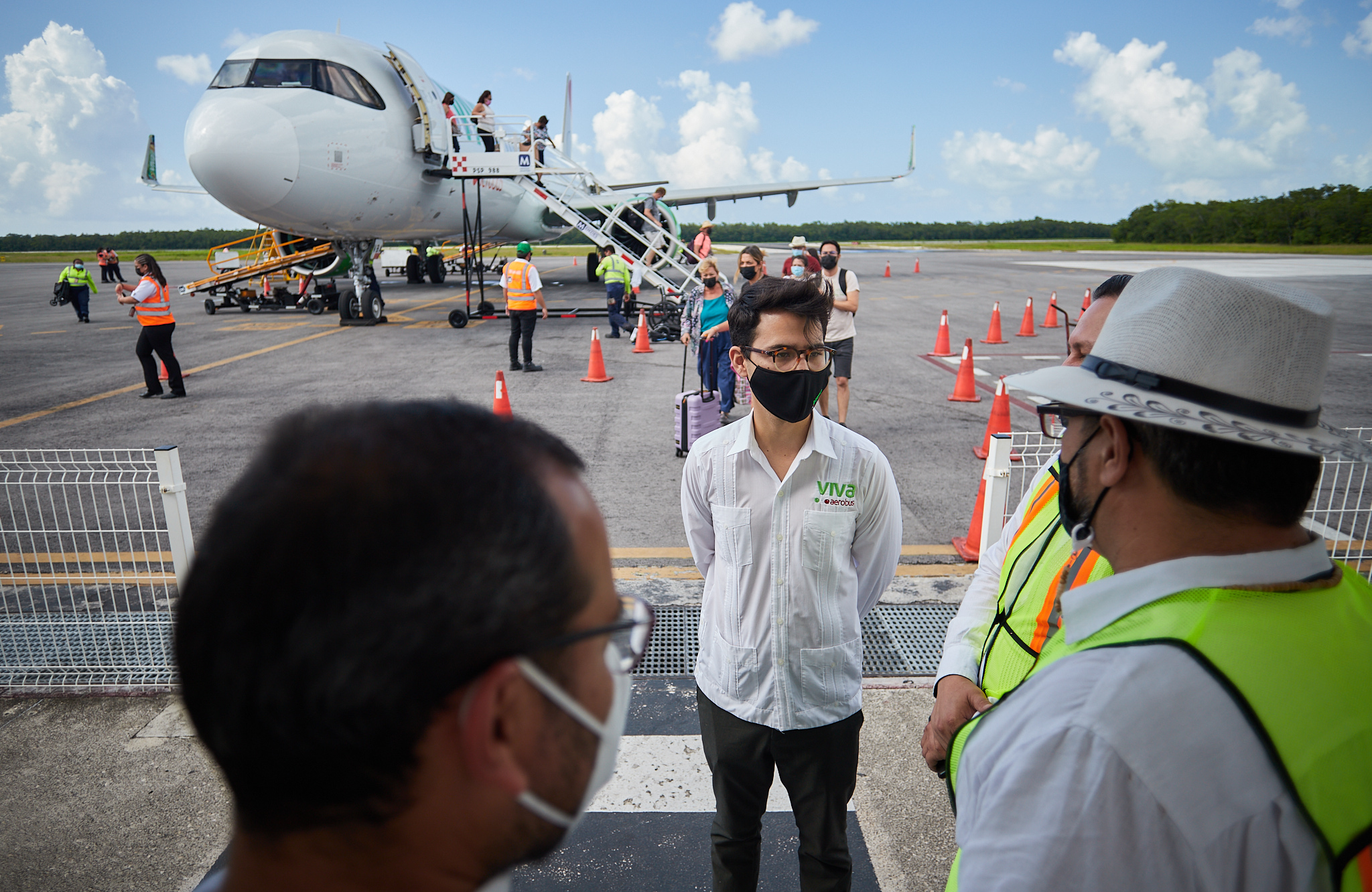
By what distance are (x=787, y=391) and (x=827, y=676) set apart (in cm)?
96

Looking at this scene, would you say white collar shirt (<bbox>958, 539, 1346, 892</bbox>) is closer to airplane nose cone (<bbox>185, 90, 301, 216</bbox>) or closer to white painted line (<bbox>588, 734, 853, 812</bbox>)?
white painted line (<bbox>588, 734, 853, 812</bbox>)

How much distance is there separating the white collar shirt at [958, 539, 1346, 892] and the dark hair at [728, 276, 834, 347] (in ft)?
6.13

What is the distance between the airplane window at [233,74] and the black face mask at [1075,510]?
15649 millimetres

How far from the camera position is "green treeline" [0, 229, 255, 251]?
81438mm

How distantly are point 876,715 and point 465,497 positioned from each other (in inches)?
134

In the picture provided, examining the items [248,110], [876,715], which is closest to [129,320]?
[248,110]

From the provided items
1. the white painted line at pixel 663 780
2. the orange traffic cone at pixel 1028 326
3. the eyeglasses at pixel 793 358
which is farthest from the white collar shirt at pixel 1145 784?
the orange traffic cone at pixel 1028 326

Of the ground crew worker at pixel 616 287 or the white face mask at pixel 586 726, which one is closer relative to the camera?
the white face mask at pixel 586 726

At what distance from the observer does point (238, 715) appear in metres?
0.72

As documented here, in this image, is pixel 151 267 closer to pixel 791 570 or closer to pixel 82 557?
pixel 82 557

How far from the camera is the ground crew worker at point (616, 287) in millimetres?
16141

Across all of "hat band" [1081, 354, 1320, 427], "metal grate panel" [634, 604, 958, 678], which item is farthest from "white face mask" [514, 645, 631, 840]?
"metal grate panel" [634, 604, 958, 678]

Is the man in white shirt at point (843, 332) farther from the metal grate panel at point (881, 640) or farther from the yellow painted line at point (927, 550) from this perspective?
the metal grate panel at point (881, 640)

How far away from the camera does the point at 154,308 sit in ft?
32.4
